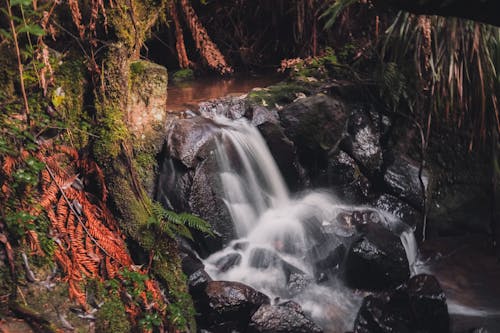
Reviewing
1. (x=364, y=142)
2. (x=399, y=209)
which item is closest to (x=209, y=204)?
(x=364, y=142)

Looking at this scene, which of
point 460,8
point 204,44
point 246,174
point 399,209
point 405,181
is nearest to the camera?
point 460,8

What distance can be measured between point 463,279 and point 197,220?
124 inches

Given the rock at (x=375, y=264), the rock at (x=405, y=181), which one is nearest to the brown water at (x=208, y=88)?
the rock at (x=405, y=181)

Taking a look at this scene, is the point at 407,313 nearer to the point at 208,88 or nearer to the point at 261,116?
the point at 261,116

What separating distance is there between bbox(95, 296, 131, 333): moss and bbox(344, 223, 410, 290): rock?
2.56 m

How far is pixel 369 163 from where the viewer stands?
224 inches

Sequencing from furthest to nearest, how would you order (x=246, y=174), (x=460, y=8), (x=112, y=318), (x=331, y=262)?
(x=246, y=174), (x=331, y=262), (x=112, y=318), (x=460, y=8)

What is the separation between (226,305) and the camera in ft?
11.8

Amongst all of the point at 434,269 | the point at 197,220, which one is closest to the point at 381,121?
the point at 434,269

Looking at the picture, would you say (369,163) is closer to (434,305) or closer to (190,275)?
(434,305)

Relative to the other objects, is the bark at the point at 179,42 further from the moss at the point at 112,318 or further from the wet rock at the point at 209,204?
the moss at the point at 112,318

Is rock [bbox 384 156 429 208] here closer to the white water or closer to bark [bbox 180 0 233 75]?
the white water

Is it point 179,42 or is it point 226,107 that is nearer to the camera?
point 226,107

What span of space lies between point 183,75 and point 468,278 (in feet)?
17.0
